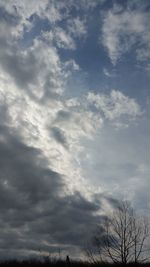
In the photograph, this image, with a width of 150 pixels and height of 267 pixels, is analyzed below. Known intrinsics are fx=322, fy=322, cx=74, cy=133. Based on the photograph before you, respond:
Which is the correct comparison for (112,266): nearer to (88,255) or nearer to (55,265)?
(88,255)

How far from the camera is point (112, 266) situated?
136 feet

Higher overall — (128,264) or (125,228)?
(125,228)

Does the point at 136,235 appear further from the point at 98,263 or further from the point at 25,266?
the point at 25,266

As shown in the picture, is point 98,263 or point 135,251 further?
point 98,263

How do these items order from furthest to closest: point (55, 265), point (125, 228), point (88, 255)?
point (55, 265), point (88, 255), point (125, 228)

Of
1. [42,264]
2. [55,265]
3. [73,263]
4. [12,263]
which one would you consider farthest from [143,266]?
[12,263]

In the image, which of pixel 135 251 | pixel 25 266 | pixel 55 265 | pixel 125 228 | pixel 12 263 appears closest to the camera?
pixel 135 251

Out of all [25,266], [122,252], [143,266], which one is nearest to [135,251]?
[122,252]

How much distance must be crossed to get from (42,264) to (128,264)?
42.2m

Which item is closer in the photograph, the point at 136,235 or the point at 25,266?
the point at 136,235

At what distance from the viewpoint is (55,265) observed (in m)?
68.2

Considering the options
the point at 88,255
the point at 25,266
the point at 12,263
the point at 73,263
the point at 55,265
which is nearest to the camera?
the point at 88,255

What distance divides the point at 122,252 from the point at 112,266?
872cm

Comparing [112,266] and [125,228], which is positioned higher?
[125,228]
